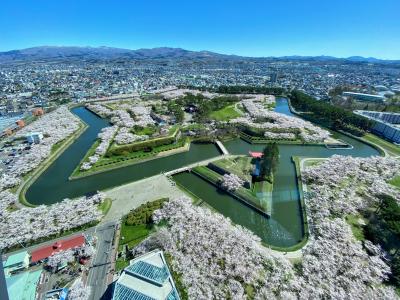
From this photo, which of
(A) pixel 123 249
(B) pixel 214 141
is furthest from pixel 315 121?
(A) pixel 123 249

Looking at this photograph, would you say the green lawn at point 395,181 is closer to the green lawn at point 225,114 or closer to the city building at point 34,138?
the green lawn at point 225,114

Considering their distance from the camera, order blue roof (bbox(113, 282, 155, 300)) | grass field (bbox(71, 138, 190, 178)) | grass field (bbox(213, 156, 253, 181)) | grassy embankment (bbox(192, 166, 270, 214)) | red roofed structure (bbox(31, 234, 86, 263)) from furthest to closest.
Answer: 1. grass field (bbox(71, 138, 190, 178))
2. grass field (bbox(213, 156, 253, 181))
3. grassy embankment (bbox(192, 166, 270, 214))
4. red roofed structure (bbox(31, 234, 86, 263))
5. blue roof (bbox(113, 282, 155, 300))

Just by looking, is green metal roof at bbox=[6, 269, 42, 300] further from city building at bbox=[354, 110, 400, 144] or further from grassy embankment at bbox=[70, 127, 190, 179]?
city building at bbox=[354, 110, 400, 144]

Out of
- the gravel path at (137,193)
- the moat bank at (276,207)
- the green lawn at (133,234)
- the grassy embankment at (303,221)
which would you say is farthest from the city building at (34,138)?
the grassy embankment at (303,221)

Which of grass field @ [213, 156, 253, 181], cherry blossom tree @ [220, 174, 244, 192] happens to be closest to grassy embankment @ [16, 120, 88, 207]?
cherry blossom tree @ [220, 174, 244, 192]

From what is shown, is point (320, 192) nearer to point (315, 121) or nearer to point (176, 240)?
point (176, 240)
